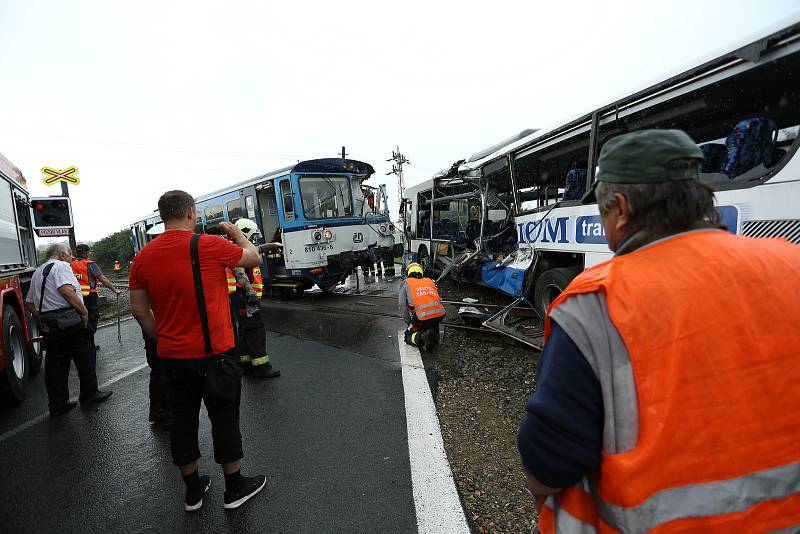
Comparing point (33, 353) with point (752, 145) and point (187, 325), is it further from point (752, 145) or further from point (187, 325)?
point (752, 145)

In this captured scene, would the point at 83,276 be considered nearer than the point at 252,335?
No

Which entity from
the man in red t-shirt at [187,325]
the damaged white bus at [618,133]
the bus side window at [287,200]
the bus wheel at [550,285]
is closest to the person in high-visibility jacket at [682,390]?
the damaged white bus at [618,133]

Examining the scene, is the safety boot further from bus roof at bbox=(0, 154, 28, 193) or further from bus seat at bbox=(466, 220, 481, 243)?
bus seat at bbox=(466, 220, 481, 243)

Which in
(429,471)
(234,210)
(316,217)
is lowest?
(429,471)

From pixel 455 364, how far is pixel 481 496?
2.30 meters

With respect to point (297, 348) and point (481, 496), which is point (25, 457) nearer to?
point (297, 348)

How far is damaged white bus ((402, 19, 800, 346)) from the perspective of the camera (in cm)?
297

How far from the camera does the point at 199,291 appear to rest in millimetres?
2422

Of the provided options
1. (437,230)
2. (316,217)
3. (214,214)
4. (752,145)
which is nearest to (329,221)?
(316,217)

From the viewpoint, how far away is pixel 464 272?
332 inches

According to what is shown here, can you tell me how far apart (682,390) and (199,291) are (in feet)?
7.79

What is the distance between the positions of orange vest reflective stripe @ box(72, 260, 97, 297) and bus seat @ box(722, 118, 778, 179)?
24.9 ft

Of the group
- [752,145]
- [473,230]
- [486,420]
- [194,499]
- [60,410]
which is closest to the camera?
[194,499]

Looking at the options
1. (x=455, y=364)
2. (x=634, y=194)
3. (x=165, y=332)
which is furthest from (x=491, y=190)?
(x=634, y=194)
